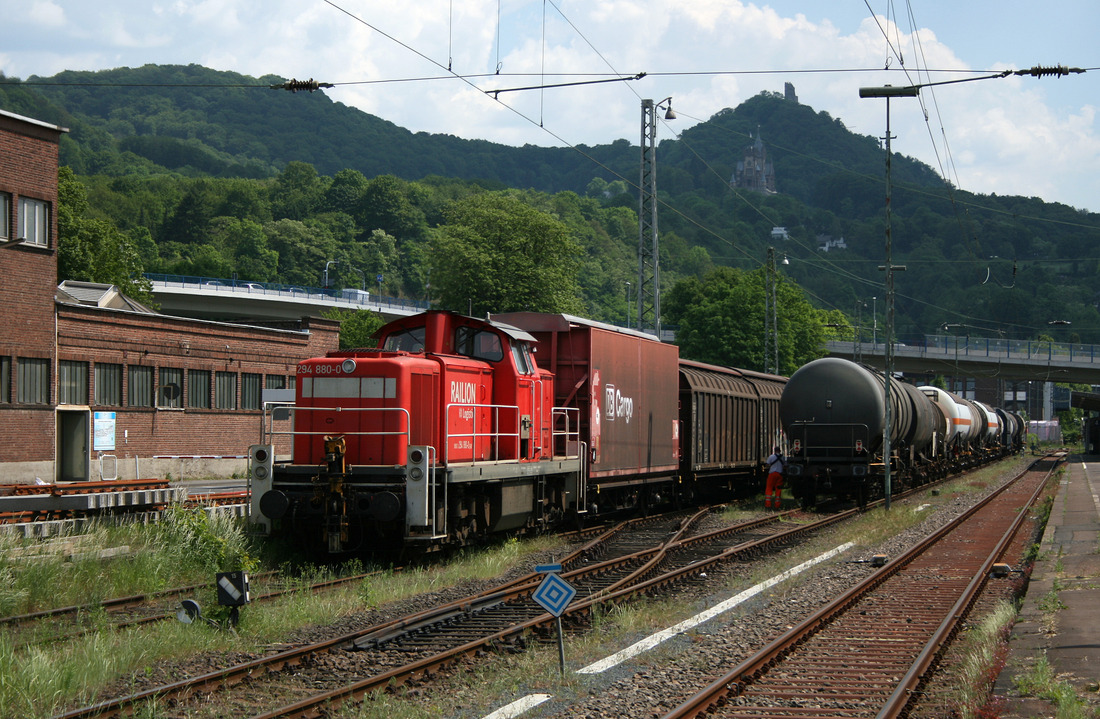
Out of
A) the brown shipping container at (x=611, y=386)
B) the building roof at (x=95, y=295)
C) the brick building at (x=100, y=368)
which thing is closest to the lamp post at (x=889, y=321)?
the brown shipping container at (x=611, y=386)

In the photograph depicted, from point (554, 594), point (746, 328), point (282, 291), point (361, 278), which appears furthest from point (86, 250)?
point (361, 278)

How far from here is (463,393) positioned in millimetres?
14953

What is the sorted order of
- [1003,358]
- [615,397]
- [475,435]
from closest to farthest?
[475,435] < [615,397] < [1003,358]

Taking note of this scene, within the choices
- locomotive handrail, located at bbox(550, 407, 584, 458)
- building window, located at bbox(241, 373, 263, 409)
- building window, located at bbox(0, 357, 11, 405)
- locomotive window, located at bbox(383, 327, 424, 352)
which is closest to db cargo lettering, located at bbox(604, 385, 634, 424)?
locomotive handrail, located at bbox(550, 407, 584, 458)

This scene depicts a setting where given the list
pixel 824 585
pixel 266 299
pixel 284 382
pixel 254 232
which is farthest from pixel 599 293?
pixel 824 585

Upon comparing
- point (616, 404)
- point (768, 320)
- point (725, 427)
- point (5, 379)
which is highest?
point (768, 320)

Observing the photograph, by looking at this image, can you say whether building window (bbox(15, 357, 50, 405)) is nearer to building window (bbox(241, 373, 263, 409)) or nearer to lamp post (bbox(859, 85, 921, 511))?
building window (bbox(241, 373, 263, 409))

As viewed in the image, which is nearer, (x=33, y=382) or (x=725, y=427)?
(x=725, y=427)

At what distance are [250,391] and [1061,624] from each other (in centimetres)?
3224

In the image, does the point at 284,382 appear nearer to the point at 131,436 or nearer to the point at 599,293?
the point at 131,436

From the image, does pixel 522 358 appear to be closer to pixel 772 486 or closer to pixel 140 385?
pixel 772 486

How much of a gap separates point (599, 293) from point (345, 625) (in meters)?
131

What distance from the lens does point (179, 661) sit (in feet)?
30.4

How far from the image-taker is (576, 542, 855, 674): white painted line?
944 centimetres
